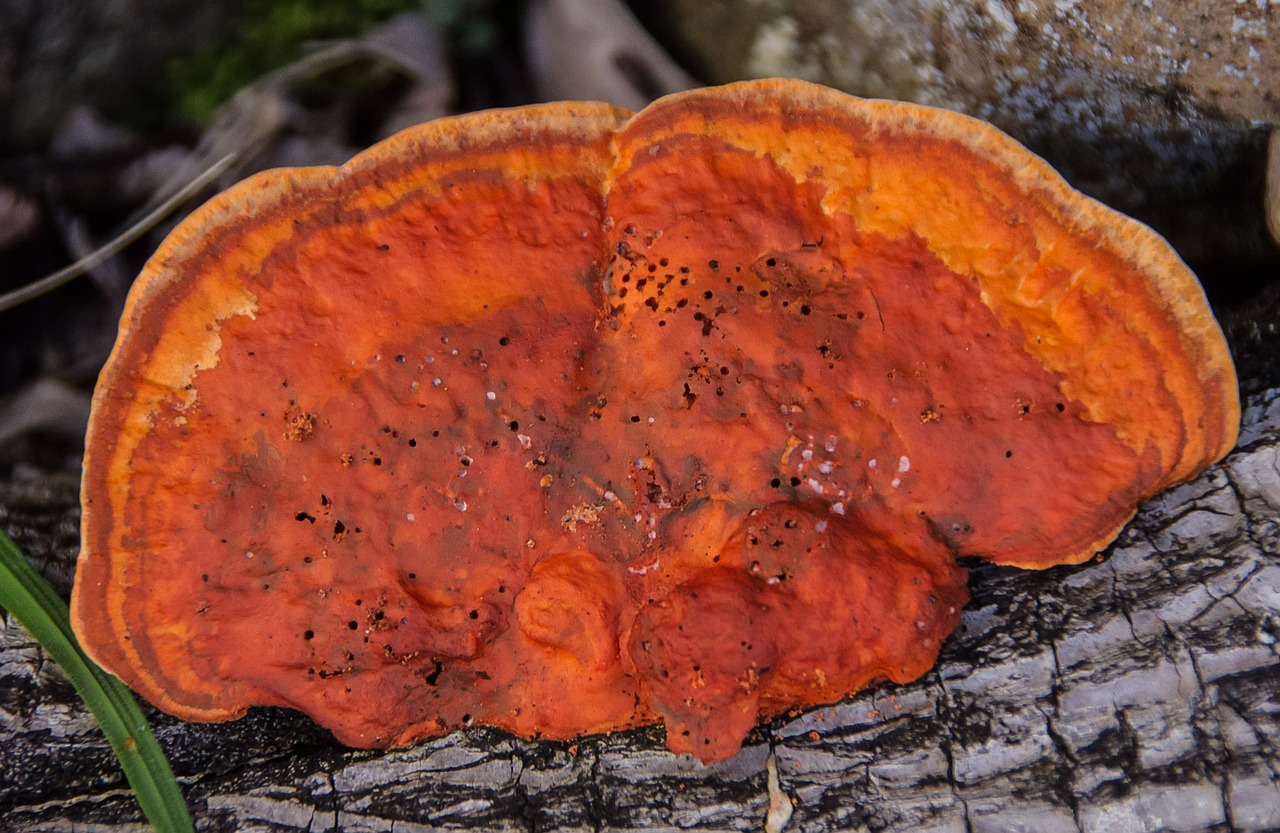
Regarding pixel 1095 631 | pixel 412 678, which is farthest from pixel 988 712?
pixel 412 678

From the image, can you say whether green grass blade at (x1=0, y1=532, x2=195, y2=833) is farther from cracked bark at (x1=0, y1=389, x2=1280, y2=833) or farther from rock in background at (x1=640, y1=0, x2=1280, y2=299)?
rock in background at (x1=640, y1=0, x2=1280, y2=299)

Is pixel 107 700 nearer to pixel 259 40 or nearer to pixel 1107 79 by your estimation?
pixel 259 40

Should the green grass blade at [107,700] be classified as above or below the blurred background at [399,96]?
below

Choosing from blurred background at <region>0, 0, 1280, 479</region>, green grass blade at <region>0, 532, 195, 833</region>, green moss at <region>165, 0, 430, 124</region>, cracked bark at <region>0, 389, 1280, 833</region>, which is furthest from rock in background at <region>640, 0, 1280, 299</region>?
green grass blade at <region>0, 532, 195, 833</region>

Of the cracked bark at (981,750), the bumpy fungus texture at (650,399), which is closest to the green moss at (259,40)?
the bumpy fungus texture at (650,399)

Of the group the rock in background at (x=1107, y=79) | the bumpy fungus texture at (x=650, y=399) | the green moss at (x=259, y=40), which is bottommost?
the bumpy fungus texture at (x=650, y=399)

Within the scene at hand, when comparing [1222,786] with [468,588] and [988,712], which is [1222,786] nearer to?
[988,712]

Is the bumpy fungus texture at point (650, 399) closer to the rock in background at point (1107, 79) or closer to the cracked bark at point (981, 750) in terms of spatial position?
the cracked bark at point (981, 750)

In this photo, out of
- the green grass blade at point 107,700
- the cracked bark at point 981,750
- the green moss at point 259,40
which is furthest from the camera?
the green moss at point 259,40
